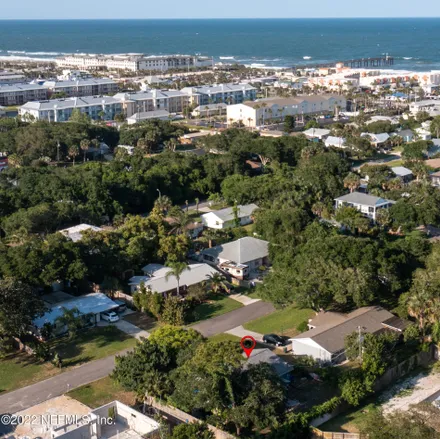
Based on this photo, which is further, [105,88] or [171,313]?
[105,88]

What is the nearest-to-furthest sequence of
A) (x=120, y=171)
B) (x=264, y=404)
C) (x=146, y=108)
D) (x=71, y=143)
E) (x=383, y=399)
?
(x=264, y=404)
(x=383, y=399)
(x=120, y=171)
(x=71, y=143)
(x=146, y=108)

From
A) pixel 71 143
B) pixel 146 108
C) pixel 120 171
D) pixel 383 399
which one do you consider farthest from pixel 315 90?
pixel 383 399

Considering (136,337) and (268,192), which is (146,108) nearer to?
(268,192)

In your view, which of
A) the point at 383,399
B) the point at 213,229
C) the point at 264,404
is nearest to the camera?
the point at 264,404

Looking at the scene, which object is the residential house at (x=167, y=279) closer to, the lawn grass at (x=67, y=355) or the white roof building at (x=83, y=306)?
the white roof building at (x=83, y=306)

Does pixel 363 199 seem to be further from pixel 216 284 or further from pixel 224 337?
pixel 224 337

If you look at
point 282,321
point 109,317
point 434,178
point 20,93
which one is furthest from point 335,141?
point 20,93

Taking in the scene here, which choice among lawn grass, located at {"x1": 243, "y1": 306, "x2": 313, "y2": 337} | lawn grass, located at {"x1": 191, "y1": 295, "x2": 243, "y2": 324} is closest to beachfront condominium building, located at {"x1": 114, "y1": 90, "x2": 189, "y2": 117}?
lawn grass, located at {"x1": 191, "y1": 295, "x2": 243, "y2": 324}
